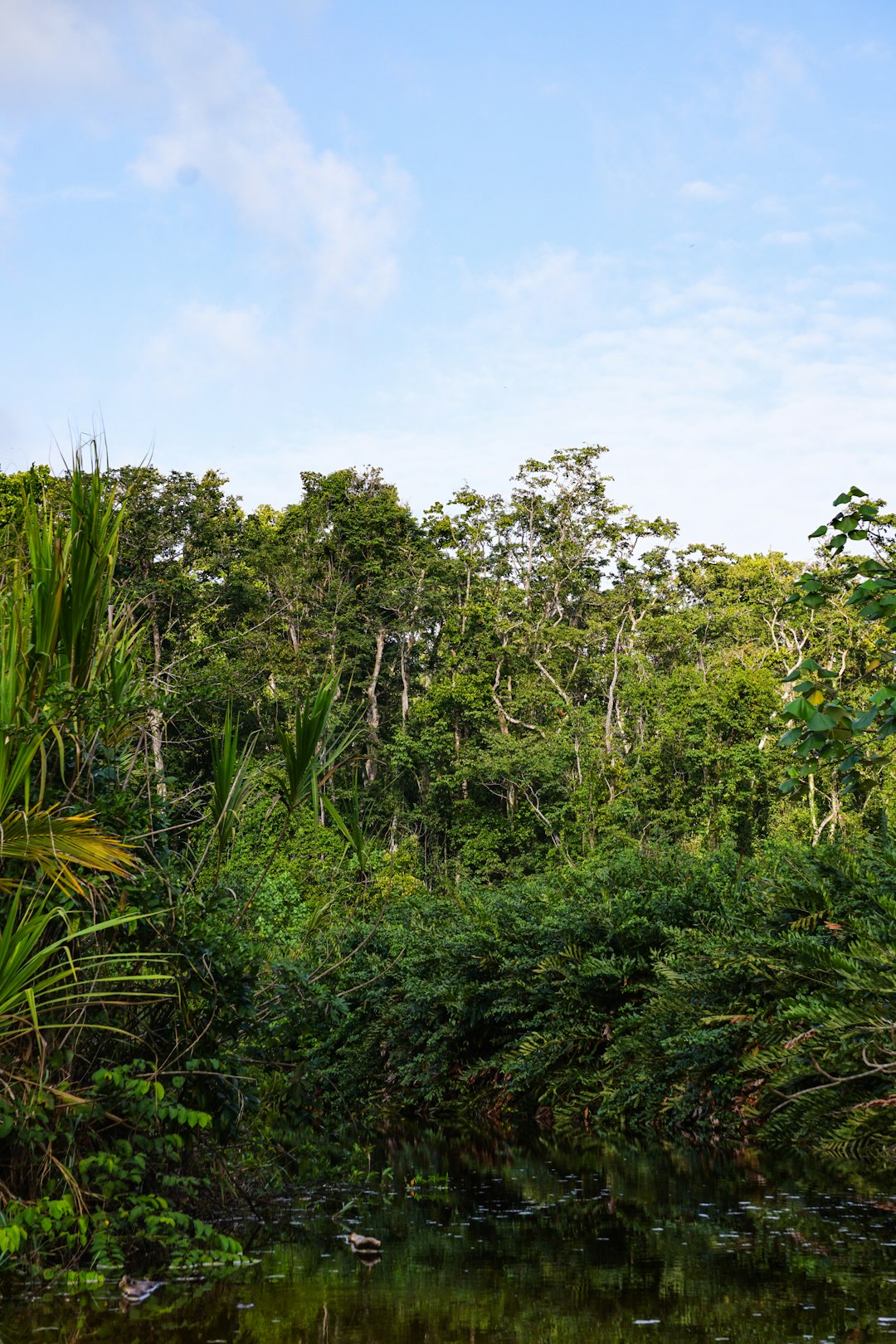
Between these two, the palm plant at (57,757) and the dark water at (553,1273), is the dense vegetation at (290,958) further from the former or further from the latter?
the dark water at (553,1273)

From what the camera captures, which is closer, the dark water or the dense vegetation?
the dark water

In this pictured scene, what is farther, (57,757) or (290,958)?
(290,958)

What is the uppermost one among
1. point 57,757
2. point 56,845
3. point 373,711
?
point 373,711

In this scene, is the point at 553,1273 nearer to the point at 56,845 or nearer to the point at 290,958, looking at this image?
the point at 56,845

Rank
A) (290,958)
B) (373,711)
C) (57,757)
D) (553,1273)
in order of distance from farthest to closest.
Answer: (373,711), (290,958), (57,757), (553,1273)

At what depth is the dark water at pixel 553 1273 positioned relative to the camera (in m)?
3.42

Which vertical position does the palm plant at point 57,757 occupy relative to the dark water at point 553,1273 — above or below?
above

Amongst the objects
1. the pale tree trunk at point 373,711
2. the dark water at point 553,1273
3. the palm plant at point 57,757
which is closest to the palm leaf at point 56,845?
the palm plant at point 57,757

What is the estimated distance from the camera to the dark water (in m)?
3.42

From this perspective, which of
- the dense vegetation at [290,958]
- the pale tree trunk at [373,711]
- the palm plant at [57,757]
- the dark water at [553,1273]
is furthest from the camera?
the pale tree trunk at [373,711]

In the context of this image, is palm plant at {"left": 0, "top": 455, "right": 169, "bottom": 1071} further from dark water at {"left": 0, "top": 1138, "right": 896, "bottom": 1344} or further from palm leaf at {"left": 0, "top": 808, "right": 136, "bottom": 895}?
dark water at {"left": 0, "top": 1138, "right": 896, "bottom": 1344}

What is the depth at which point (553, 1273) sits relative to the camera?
13.4 feet

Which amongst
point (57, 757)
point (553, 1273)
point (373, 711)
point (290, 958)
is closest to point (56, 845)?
point (57, 757)

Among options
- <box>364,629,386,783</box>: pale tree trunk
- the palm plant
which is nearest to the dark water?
Result: the palm plant
